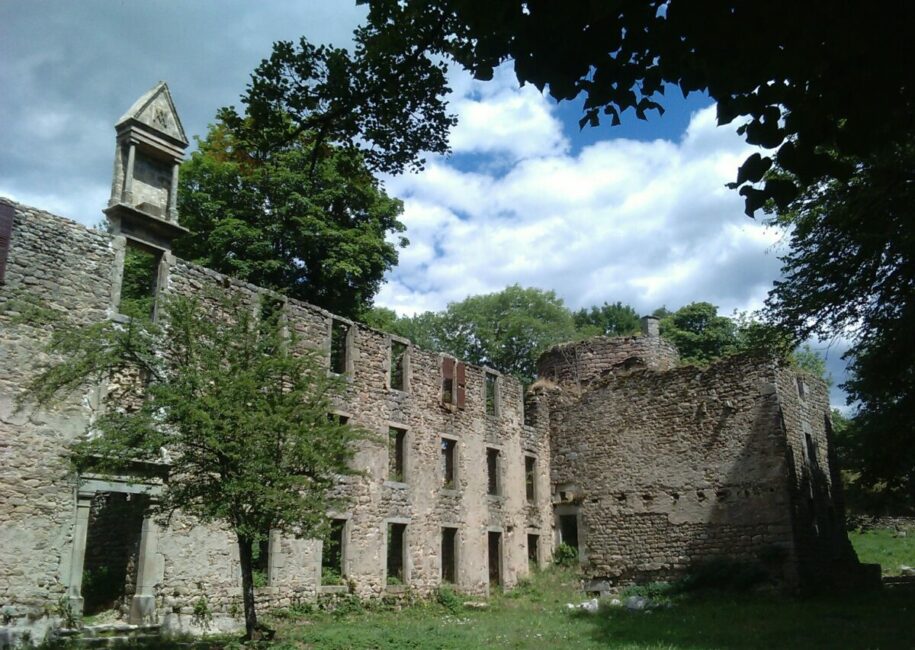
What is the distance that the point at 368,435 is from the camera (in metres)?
15.4

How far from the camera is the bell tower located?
16578 millimetres

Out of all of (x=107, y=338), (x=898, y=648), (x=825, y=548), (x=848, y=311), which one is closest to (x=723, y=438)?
(x=825, y=548)

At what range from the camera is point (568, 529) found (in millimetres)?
26516

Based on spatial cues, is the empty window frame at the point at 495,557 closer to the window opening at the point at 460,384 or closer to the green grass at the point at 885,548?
the window opening at the point at 460,384

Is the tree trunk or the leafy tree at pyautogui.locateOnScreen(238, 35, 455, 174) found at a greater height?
the leafy tree at pyautogui.locateOnScreen(238, 35, 455, 174)

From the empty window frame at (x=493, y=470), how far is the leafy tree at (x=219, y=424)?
11.3 metres

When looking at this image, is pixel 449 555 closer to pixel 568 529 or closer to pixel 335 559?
pixel 335 559

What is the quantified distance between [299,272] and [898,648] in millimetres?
19999

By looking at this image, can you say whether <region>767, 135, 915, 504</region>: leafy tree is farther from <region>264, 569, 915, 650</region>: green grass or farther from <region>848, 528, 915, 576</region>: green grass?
<region>848, 528, 915, 576</region>: green grass

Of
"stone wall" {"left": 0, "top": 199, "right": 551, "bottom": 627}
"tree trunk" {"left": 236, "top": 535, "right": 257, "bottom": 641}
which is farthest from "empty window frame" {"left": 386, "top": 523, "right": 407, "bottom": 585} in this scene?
"tree trunk" {"left": 236, "top": 535, "right": 257, "bottom": 641}

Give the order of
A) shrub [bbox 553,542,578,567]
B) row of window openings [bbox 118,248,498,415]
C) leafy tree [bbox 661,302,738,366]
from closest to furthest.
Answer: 1. row of window openings [bbox 118,248,498,415]
2. shrub [bbox 553,542,578,567]
3. leafy tree [bbox 661,302,738,366]

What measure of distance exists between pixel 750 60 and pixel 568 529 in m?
23.2

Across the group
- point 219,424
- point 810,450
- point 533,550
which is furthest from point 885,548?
point 219,424

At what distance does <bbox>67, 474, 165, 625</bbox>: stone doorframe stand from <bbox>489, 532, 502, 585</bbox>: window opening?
1149 centimetres
